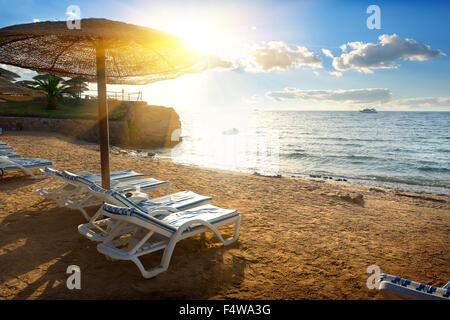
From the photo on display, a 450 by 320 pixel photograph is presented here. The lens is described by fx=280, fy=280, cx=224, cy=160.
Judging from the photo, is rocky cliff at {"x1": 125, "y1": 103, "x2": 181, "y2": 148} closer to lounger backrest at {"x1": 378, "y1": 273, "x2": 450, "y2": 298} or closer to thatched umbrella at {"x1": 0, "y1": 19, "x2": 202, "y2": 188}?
thatched umbrella at {"x1": 0, "y1": 19, "x2": 202, "y2": 188}

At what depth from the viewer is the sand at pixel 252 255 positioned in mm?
3035

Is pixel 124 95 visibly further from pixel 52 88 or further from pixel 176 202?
pixel 176 202

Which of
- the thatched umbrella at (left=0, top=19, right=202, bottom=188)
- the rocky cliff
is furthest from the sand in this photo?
the rocky cliff

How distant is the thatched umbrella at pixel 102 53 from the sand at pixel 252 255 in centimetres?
139

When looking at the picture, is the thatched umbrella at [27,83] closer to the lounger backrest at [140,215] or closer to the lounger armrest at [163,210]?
the lounger armrest at [163,210]

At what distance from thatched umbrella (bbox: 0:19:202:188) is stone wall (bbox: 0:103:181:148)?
16.7 metres

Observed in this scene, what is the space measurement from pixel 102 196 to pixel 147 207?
65 centimetres

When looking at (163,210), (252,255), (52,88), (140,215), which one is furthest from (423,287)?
(52,88)

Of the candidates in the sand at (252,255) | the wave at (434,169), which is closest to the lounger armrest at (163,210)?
the sand at (252,255)

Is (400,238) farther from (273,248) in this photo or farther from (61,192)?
(61,192)

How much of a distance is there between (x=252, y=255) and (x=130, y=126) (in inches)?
899

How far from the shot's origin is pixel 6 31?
3.25 meters

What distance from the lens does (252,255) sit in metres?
3.86
